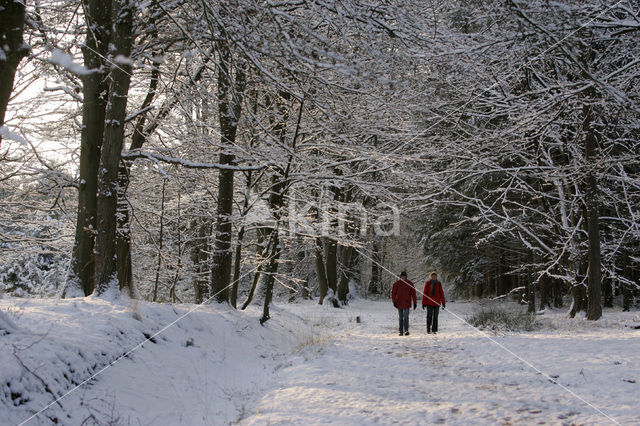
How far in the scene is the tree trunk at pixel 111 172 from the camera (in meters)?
7.37

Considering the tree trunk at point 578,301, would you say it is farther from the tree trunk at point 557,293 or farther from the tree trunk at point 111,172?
the tree trunk at point 111,172

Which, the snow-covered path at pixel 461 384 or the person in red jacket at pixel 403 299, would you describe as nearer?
the snow-covered path at pixel 461 384

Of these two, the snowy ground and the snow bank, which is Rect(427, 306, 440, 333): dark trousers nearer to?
the snowy ground

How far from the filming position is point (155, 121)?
433 inches

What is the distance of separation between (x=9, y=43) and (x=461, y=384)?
244 inches

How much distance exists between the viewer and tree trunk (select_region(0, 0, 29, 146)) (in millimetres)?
3371

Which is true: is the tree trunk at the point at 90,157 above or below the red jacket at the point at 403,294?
above

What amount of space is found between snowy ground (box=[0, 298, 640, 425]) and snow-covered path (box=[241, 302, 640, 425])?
2 centimetres

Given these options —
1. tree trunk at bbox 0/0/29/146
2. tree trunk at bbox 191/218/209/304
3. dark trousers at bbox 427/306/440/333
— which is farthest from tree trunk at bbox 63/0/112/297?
dark trousers at bbox 427/306/440/333

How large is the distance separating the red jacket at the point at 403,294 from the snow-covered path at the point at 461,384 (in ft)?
8.63

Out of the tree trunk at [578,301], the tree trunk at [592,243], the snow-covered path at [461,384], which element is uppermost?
the tree trunk at [592,243]

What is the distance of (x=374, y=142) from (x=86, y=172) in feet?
33.6

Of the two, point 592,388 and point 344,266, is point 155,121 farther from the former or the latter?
point 344,266

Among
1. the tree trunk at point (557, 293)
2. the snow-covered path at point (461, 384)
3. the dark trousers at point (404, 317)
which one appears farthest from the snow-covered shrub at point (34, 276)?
the tree trunk at point (557, 293)
